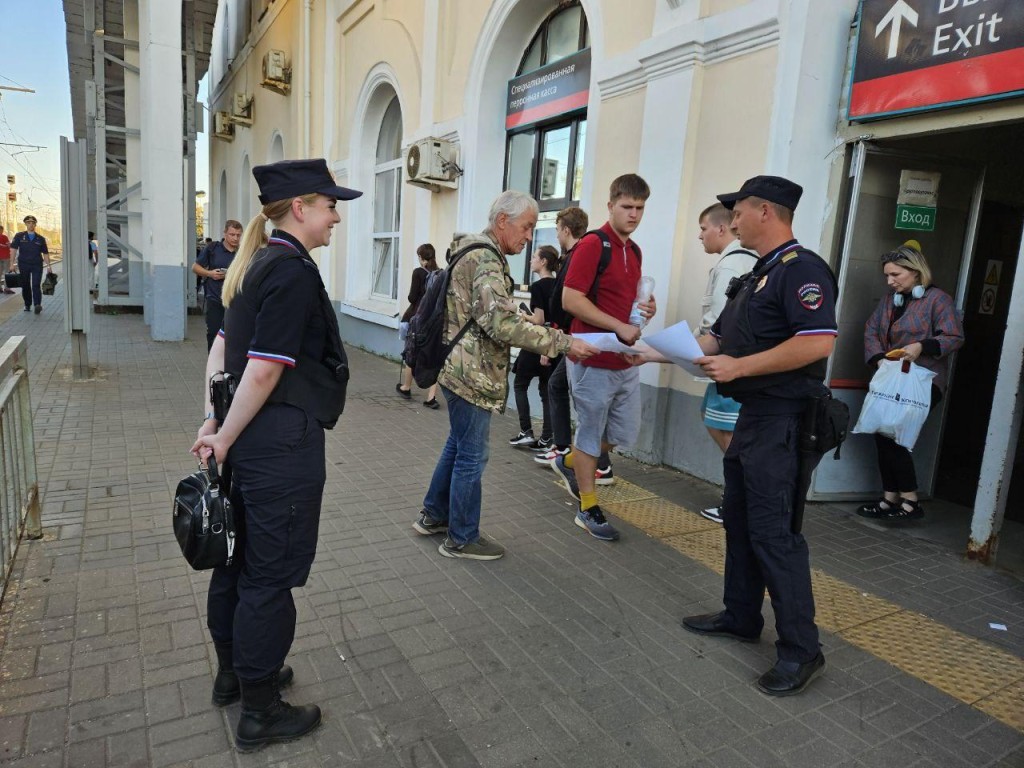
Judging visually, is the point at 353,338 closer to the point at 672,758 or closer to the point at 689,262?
the point at 689,262

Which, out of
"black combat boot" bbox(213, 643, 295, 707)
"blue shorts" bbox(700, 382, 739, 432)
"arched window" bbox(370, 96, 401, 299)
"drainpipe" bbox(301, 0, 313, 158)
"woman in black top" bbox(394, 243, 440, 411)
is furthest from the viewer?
"drainpipe" bbox(301, 0, 313, 158)

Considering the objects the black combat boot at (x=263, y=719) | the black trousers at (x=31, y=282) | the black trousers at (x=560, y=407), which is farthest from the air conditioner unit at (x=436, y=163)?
the black trousers at (x=31, y=282)

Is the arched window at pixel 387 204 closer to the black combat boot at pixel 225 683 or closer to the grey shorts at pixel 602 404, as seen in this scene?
the grey shorts at pixel 602 404

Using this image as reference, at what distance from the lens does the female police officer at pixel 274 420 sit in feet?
6.75

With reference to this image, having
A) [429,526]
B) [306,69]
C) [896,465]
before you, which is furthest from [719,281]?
[306,69]

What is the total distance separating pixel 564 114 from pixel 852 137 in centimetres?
358

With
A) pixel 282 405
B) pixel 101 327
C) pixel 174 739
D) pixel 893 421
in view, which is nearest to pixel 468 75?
pixel 893 421

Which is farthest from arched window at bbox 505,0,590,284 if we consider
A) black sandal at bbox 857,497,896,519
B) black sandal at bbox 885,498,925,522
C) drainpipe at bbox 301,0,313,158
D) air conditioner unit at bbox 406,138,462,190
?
drainpipe at bbox 301,0,313,158

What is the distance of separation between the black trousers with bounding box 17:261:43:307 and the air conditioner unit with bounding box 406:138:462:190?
11.1 metres

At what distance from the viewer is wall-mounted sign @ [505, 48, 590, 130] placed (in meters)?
7.05

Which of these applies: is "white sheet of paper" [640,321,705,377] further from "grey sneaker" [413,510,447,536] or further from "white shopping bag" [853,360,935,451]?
"white shopping bag" [853,360,935,451]

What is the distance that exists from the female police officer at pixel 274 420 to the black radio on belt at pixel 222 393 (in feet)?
0.08

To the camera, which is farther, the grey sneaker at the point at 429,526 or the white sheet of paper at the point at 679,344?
the grey sneaker at the point at 429,526

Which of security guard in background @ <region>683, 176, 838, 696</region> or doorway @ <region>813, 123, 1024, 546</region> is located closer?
security guard in background @ <region>683, 176, 838, 696</region>
